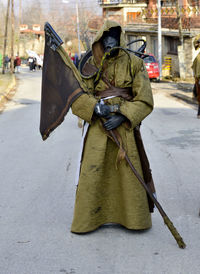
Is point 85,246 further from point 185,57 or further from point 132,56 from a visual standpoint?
point 185,57

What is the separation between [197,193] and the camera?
691 cm

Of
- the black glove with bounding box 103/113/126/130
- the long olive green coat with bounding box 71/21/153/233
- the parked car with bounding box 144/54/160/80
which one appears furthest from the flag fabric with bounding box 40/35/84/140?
the parked car with bounding box 144/54/160/80

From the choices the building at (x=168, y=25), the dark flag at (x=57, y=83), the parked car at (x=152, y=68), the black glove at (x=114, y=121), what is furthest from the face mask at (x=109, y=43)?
the building at (x=168, y=25)

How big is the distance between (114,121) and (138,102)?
29 cm

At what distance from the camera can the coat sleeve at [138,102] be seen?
17.0ft

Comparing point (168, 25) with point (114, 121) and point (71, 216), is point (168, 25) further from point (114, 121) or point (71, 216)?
point (114, 121)

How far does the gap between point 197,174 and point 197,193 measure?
3.76ft

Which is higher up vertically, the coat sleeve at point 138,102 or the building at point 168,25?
the building at point 168,25

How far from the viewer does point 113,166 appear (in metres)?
5.37

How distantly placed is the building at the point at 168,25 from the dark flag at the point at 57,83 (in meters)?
26.6

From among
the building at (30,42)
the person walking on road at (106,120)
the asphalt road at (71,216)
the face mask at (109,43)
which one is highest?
the building at (30,42)

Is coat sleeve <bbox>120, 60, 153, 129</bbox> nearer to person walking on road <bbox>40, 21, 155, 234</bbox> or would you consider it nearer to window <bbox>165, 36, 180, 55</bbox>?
person walking on road <bbox>40, 21, 155, 234</bbox>

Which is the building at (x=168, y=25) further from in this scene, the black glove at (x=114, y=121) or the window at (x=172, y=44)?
the black glove at (x=114, y=121)

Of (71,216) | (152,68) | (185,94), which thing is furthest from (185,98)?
(71,216)
